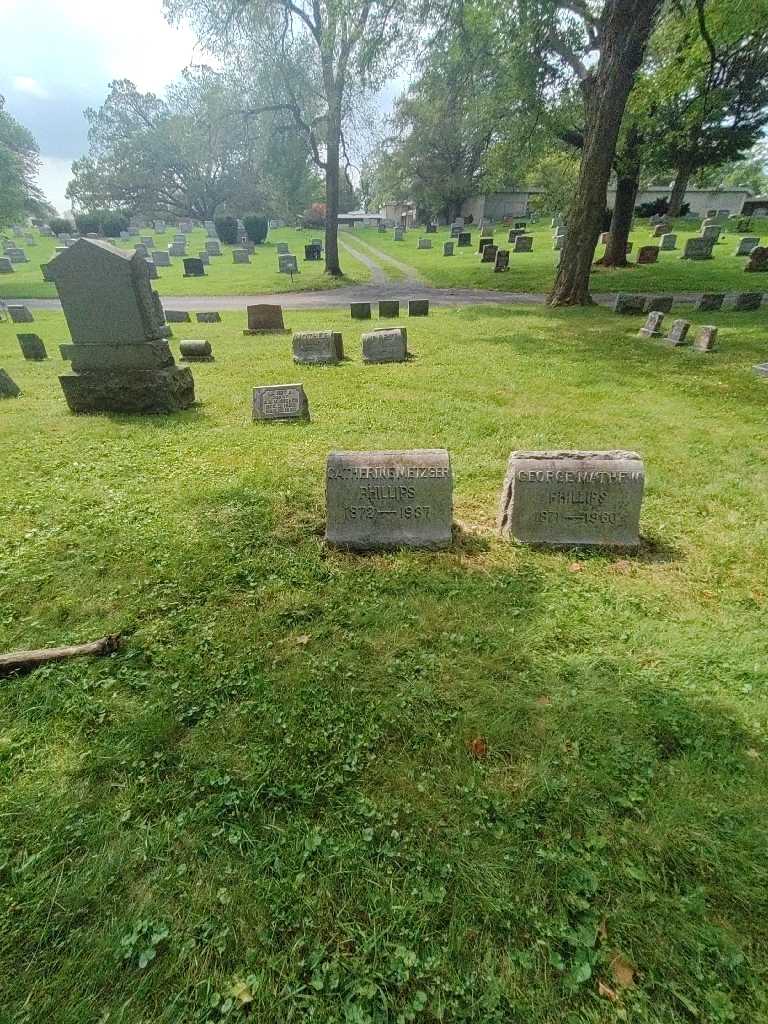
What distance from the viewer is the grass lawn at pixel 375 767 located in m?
1.76

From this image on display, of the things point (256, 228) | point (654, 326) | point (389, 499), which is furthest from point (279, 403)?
point (256, 228)

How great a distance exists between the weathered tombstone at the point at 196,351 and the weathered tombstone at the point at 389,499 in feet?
27.7

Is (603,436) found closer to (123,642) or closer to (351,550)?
(351,550)

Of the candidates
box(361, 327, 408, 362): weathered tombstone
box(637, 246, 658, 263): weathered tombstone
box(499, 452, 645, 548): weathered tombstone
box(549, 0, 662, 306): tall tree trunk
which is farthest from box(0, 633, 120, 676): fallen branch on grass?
box(637, 246, 658, 263): weathered tombstone

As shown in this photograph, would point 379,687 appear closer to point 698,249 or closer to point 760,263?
point 760,263

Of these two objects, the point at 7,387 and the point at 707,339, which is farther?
the point at 707,339

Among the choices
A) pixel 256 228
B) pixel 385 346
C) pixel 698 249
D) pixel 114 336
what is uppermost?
pixel 256 228

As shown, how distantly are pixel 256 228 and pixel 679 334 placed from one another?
138ft

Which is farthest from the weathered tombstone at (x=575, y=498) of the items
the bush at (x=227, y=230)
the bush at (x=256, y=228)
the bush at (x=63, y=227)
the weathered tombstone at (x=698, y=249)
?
the bush at (x=63, y=227)

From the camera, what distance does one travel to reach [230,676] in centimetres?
298

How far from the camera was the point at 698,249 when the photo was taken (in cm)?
2477

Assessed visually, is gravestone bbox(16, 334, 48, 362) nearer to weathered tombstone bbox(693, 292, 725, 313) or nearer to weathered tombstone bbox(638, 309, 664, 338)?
weathered tombstone bbox(638, 309, 664, 338)

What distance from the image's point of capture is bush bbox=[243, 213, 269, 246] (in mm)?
42750

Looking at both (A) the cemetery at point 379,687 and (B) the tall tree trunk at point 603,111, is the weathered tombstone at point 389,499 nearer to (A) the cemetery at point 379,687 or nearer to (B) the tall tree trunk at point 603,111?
(A) the cemetery at point 379,687
